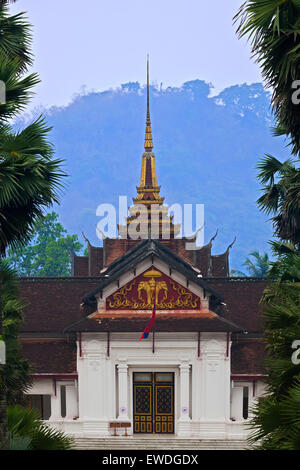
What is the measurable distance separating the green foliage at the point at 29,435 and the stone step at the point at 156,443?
15419 mm

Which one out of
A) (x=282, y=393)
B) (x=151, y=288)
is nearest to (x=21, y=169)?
(x=282, y=393)

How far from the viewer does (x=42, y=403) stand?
31891mm

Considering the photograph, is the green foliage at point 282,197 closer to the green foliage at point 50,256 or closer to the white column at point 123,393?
A: the white column at point 123,393

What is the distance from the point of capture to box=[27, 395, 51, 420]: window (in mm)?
31828

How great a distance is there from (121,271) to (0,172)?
54.1 feet

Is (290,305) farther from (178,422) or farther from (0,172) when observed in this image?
(178,422)

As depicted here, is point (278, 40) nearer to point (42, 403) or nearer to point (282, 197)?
point (282, 197)

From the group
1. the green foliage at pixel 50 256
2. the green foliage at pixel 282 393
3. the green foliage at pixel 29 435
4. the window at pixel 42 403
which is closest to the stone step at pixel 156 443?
the window at pixel 42 403

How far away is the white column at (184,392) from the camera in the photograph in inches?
1200

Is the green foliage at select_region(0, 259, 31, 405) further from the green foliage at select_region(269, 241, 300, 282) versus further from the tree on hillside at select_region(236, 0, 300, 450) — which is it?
the tree on hillside at select_region(236, 0, 300, 450)

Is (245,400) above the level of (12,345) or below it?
below

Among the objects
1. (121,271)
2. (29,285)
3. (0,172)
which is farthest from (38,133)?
(29,285)

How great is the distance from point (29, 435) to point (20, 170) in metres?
4.64

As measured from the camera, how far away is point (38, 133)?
14.5m
